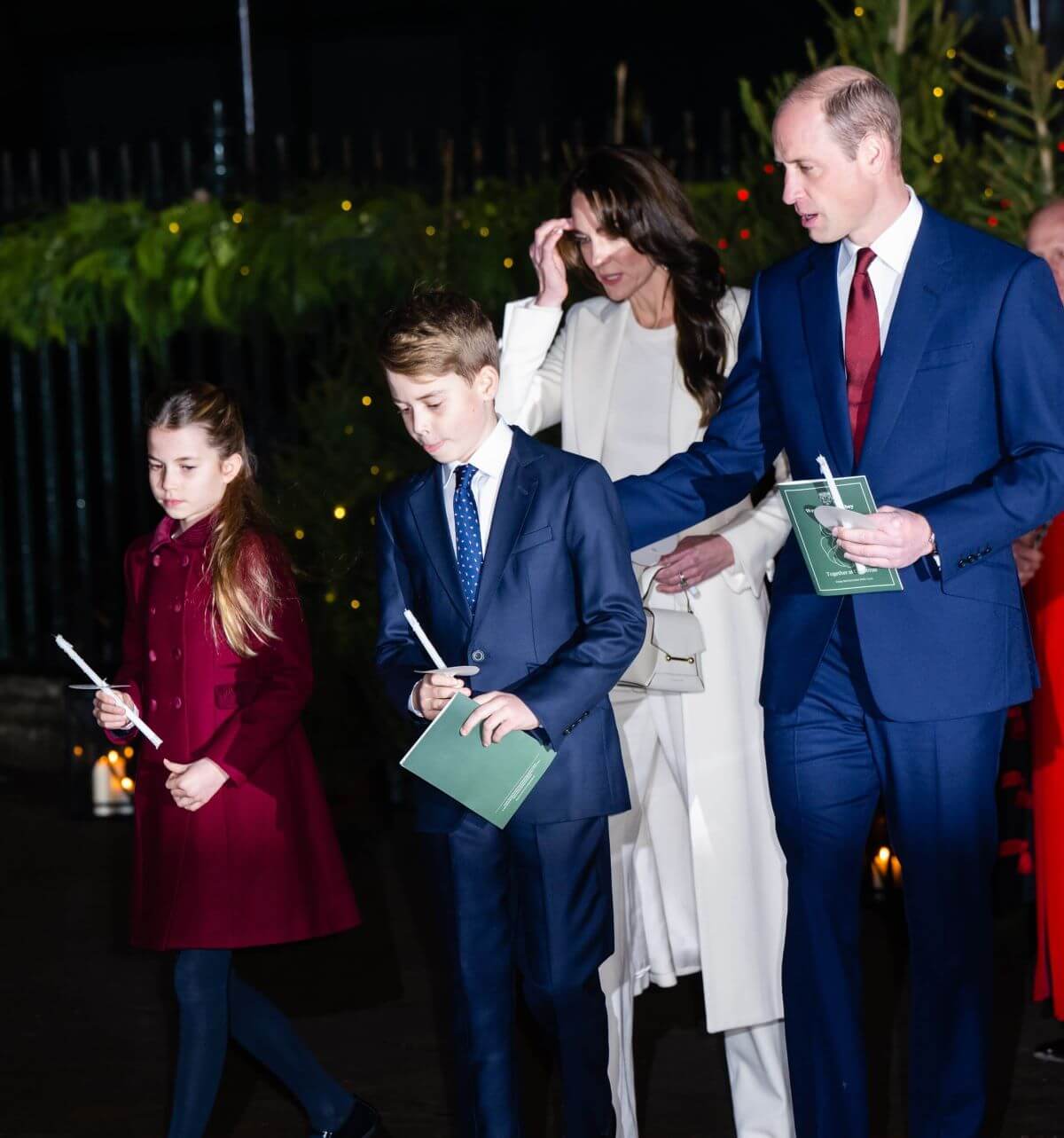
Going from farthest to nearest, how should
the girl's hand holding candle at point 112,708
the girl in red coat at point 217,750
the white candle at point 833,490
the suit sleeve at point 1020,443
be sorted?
the girl in red coat at point 217,750, the girl's hand holding candle at point 112,708, the suit sleeve at point 1020,443, the white candle at point 833,490

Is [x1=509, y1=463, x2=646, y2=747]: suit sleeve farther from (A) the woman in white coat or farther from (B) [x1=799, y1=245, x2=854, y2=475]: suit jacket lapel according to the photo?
(A) the woman in white coat

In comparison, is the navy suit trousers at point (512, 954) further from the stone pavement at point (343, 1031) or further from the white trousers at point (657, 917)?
the stone pavement at point (343, 1031)

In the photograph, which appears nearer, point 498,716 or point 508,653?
point 498,716

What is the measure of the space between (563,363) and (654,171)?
47 centimetres

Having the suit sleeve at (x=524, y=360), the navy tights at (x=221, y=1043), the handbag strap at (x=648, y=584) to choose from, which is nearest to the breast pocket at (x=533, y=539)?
the handbag strap at (x=648, y=584)

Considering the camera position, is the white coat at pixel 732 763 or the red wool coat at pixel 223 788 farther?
the white coat at pixel 732 763

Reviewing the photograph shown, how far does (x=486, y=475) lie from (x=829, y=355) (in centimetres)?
62

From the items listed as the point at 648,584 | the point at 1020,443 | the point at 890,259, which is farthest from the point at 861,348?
the point at 648,584

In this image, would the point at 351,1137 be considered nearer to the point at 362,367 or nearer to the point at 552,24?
the point at 362,367

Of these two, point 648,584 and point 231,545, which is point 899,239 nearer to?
point 648,584

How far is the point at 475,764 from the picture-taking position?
320cm

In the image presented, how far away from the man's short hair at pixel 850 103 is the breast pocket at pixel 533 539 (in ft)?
2.63

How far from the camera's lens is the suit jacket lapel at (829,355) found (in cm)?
340

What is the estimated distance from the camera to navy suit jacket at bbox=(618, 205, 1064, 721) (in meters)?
3.25
